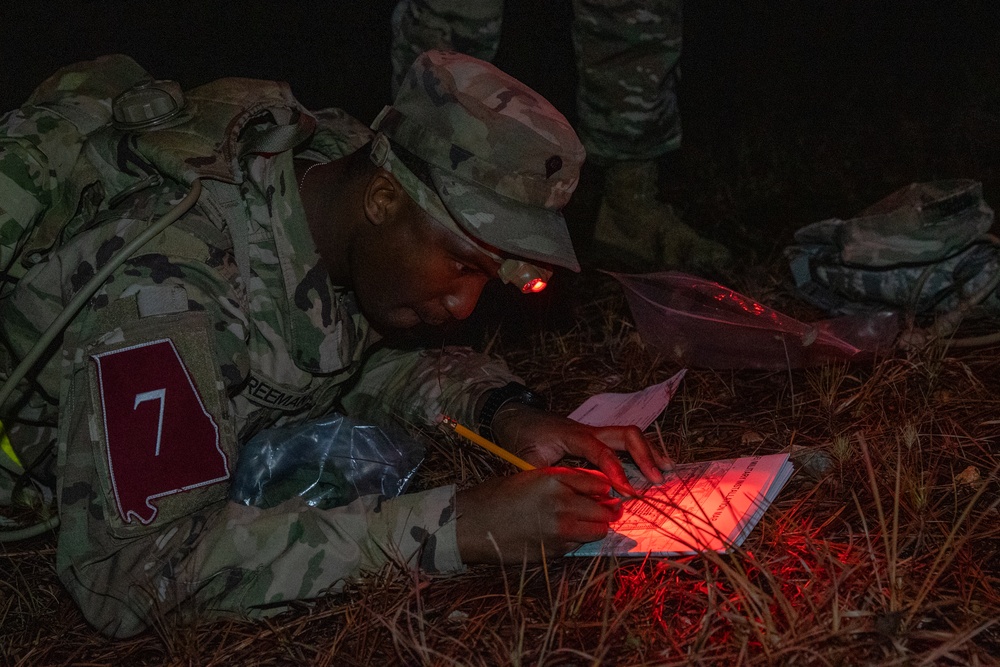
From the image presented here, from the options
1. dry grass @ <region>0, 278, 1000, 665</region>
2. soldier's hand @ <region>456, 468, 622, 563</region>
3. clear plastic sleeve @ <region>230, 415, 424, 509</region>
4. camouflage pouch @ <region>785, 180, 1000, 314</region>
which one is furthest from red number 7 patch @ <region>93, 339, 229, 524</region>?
camouflage pouch @ <region>785, 180, 1000, 314</region>

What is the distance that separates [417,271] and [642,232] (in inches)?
76.1

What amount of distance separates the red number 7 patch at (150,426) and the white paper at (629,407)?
3.15ft

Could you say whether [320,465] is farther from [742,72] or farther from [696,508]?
[742,72]

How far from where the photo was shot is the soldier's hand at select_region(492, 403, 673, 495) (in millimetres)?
1961

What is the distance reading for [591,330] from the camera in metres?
3.10

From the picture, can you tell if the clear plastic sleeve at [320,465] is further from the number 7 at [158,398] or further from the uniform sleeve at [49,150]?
the uniform sleeve at [49,150]

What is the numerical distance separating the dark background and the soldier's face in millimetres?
1789

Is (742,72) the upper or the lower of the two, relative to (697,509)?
lower

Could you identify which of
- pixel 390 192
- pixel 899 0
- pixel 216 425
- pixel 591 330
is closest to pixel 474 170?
pixel 390 192

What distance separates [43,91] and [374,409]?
44.7 inches

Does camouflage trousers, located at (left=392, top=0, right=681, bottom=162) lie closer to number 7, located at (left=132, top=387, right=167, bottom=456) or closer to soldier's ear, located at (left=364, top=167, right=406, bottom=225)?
soldier's ear, located at (left=364, top=167, right=406, bottom=225)

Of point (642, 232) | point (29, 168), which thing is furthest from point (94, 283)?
point (642, 232)

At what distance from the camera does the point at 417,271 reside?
6.46 feet

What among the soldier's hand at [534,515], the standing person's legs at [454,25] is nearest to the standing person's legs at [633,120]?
the standing person's legs at [454,25]
